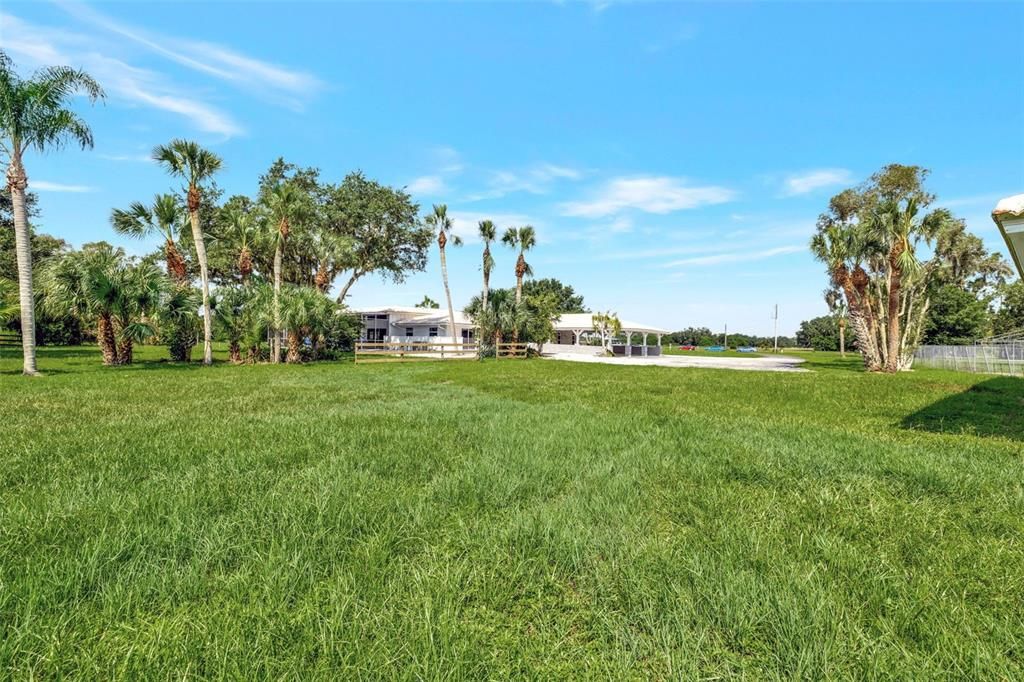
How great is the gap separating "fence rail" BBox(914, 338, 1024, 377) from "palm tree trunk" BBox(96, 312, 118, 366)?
36631mm

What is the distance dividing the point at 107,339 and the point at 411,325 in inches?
1128

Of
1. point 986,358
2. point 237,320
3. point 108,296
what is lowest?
point 986,358

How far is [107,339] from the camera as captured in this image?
1797 cm

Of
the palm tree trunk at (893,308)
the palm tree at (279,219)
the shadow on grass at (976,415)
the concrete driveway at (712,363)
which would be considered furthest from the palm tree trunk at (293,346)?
the palm tree trunk at (893,308)

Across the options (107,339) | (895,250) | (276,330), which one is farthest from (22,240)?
(895,250)

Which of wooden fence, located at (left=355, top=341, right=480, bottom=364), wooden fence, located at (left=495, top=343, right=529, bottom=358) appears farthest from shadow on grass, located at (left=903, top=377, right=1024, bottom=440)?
wooden fence, located at (left=355, top=341, right=480, bottom=364)

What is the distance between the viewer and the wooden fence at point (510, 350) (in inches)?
1177

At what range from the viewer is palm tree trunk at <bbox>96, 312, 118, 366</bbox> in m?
17.9

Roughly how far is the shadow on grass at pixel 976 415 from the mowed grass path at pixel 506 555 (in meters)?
1.56

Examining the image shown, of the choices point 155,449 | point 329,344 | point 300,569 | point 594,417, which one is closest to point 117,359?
point 329,344

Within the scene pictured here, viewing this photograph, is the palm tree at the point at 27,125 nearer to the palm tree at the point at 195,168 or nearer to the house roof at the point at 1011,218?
the palm tree at the point at 195,168

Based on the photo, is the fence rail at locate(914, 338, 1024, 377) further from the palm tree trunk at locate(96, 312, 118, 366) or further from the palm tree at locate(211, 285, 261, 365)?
the palm tree trunk at locate(96, 312, 118, 366)

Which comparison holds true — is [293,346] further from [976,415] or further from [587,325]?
[587,325]

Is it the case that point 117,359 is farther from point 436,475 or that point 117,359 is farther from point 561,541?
point 561,541
